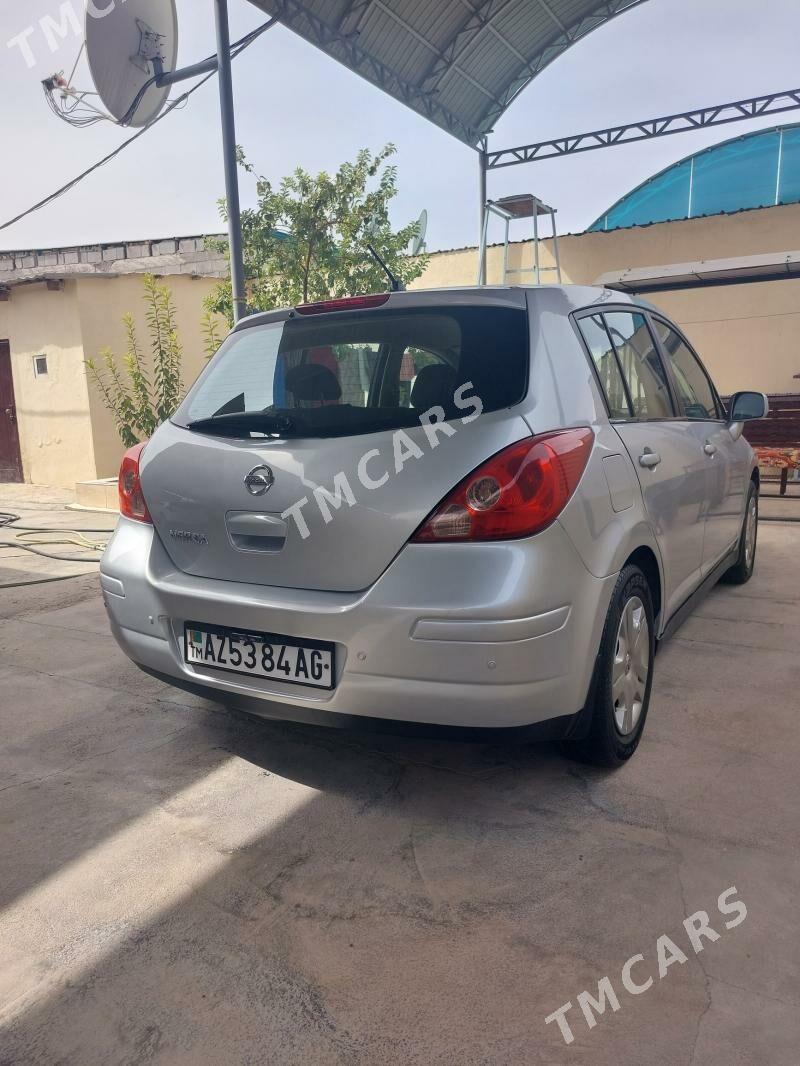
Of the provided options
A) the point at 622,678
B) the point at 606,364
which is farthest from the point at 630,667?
the point at 606,364

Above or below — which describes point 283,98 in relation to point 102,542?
above

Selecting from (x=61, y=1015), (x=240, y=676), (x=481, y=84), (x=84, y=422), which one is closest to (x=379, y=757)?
(x=240, y=676)

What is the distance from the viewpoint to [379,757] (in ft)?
9.01

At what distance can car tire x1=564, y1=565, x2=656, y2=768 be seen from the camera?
239 cm

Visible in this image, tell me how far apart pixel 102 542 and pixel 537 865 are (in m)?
5.87

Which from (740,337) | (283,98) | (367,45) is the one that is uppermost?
(367,45)

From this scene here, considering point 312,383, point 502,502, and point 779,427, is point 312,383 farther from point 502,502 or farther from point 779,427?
point 779,427

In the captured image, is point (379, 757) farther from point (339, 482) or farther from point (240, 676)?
point (339, 482)

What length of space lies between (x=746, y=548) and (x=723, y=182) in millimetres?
12412

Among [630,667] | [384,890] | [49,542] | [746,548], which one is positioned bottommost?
[49,542]

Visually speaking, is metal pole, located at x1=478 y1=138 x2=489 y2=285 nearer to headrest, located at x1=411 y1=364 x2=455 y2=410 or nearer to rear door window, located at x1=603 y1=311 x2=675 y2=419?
rear door window, located at x1=603 y1=311 x2=675 y2=419

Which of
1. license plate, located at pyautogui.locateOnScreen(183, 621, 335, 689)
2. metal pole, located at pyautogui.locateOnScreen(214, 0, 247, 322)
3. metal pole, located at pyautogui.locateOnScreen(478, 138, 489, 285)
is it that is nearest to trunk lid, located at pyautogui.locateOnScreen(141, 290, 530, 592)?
license plate, located at pyautogui.locateOnScreen(183, 621, 335, 689)

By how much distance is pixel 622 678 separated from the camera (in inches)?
102

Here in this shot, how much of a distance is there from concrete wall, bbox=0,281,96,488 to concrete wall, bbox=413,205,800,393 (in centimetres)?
775
